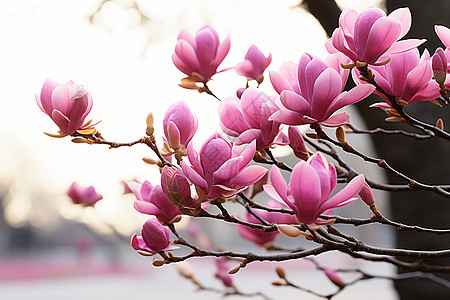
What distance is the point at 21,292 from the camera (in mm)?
8836

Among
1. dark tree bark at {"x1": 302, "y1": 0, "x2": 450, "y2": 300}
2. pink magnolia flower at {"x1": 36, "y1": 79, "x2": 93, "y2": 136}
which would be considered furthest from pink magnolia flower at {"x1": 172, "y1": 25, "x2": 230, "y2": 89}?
dark tree bark at {"x1": 302, "y1": 0, "x2": 450, "y2": 300}

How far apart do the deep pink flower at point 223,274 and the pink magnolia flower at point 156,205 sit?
21.9 inches

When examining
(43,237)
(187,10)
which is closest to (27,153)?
(43,237)

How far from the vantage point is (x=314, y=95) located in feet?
1.53

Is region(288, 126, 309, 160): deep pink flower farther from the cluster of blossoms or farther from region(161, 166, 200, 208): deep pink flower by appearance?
region(161, 166, 200, 208): deep pink flower

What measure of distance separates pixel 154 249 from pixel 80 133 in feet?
0.50

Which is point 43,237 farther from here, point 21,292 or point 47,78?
point 47,78

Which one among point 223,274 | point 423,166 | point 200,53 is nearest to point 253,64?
point 200,53

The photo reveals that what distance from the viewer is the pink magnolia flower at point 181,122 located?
0.54 m

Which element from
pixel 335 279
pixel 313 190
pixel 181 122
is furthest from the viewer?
pixel 335 279

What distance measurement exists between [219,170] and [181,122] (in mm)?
103

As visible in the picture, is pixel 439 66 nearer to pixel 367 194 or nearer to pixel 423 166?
pixel 367 194

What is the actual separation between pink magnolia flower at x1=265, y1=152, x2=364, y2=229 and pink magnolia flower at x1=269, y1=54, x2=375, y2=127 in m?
0.05

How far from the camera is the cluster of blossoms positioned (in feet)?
1.50
